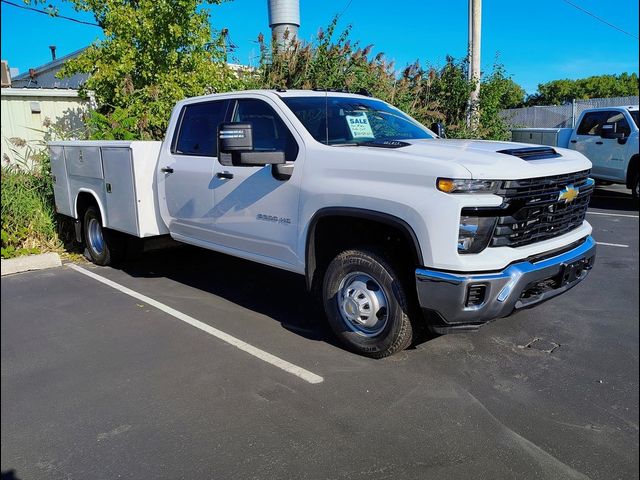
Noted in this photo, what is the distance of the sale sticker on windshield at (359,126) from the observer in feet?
15.5

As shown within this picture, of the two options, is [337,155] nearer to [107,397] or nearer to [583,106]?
[107,397]

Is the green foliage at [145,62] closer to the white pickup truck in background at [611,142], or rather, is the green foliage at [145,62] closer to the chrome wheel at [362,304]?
the chrome wheel at [362,304]

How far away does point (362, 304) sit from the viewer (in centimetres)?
418

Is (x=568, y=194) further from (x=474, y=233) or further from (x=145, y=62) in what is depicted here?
(x=145, y=62)

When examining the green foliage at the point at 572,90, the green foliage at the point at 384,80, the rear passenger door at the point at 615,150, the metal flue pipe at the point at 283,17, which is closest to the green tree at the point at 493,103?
the green foliage at the point at 384,80

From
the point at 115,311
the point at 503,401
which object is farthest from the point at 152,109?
the point at 503,401

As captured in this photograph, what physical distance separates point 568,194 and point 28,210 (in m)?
7.06

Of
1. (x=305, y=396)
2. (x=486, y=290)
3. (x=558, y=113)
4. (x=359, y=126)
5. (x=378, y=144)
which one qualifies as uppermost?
(x=558, y=113)

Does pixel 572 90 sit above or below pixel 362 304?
above

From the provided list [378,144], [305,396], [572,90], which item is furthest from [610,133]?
[572,90]

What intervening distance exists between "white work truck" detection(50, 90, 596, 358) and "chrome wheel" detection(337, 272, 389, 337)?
0.04 ft

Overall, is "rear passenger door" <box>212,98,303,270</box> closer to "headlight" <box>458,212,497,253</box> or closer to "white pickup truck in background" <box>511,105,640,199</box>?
"headlight" <box>458,212,497,253</box>

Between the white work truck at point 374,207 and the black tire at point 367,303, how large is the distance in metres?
0.01

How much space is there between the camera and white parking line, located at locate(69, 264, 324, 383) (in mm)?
4035
